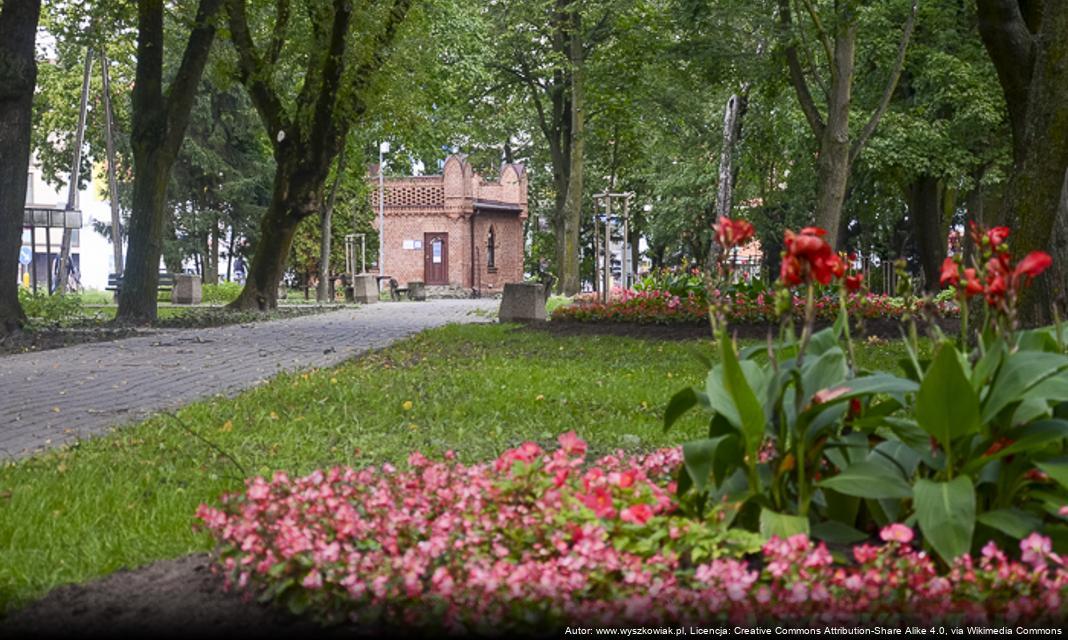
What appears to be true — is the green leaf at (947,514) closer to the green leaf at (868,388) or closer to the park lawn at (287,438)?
the green leaf at (868,388)

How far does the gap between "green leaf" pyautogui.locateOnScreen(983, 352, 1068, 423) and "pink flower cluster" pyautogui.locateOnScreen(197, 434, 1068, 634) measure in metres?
0.40

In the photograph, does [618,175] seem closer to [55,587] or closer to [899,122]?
[899,122]

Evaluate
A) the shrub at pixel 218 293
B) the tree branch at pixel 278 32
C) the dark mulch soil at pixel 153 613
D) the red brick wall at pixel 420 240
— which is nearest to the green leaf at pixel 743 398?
the dark mulch soil at pixel 153 613

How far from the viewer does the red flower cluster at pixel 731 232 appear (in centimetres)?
403

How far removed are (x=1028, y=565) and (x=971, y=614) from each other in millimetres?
412

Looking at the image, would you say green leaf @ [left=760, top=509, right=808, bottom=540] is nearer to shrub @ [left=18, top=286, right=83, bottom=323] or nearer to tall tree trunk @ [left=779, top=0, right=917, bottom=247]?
tall tree trunk @ [left=779, top=0, right=917, bottom=247]

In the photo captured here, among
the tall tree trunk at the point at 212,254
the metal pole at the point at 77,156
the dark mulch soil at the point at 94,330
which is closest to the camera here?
the dark mulch soil at the point at 94,330

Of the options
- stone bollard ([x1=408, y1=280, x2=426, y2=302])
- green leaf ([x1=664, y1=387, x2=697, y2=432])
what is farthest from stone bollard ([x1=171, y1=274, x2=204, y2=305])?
green leaf ([x1=664, y1=387, x2=697, y2=432])

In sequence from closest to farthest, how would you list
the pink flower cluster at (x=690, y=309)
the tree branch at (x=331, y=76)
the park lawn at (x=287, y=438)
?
1. the park lawn at (x=287, y=438)
2. the pink flower cluster at (x=690, y=309)
3. the tree branch at (x=331, y=76)

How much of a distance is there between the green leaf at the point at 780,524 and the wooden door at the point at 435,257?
61.3m

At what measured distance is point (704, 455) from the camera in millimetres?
3729

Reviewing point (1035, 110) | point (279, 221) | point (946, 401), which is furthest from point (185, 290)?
point (946, 401)

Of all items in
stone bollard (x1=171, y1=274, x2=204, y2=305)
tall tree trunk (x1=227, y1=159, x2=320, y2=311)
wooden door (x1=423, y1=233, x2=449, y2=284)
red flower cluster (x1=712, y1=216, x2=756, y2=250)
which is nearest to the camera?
red flower cluster (x1=712, y1=216, x2=756, y2=250)

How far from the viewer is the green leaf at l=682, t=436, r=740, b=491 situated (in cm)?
372
